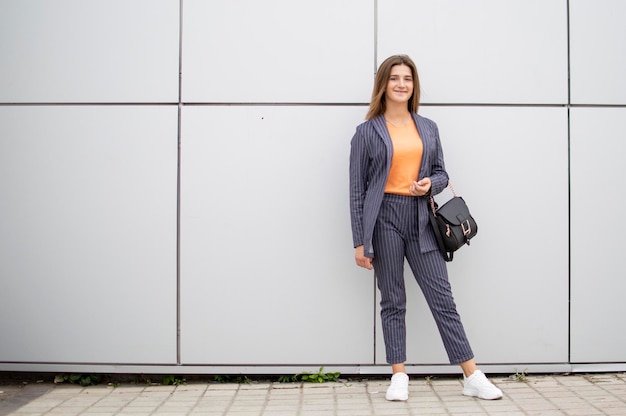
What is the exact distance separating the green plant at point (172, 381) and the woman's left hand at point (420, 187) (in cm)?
208

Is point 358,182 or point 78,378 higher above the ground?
point 358,182

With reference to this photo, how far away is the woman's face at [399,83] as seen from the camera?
3.88 m

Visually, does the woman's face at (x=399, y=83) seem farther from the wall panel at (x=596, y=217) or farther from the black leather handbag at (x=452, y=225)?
the wall panel at (x=596, y=217)

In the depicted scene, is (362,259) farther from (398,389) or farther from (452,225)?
(398,389)

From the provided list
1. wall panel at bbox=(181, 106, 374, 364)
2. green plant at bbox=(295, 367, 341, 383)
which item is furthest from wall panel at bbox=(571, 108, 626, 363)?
green plant at bbox=(295, 367, 341, 383)

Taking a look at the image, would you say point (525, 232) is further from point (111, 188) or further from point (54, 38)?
point (54, 38)

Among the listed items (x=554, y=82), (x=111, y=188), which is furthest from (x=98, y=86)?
(x=554, y=82)

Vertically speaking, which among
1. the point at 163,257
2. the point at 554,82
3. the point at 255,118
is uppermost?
the point at 554,82

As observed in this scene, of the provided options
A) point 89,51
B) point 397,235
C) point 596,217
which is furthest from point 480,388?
point 89,51

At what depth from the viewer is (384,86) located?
3916mm

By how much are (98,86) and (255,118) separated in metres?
1.10

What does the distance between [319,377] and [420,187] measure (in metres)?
1.52

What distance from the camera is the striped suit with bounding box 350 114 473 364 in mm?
3809

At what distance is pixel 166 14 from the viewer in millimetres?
4234
